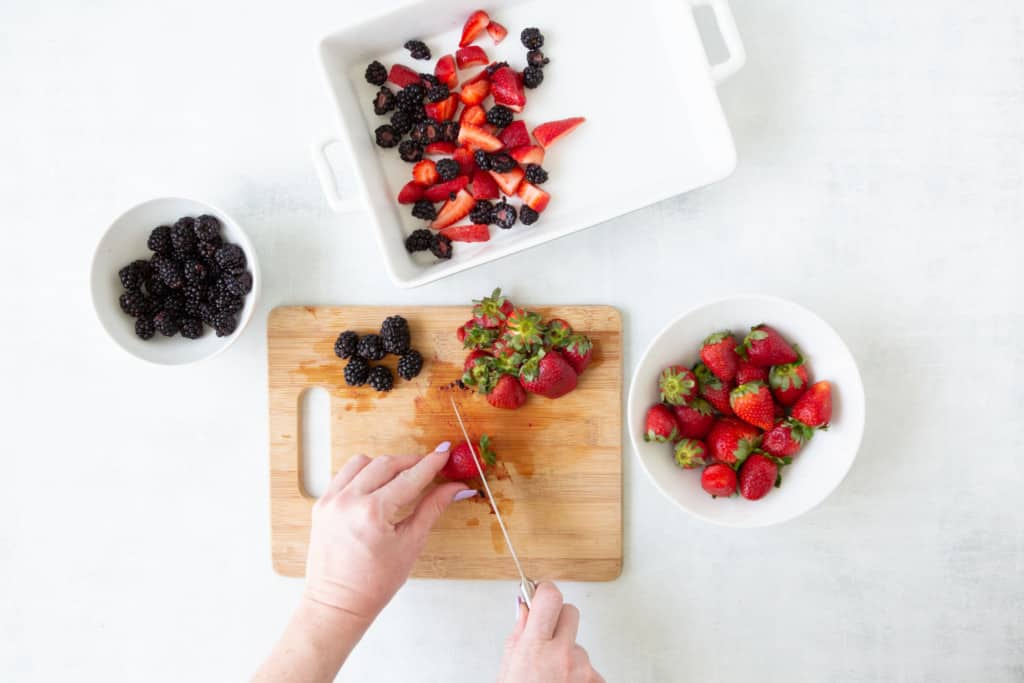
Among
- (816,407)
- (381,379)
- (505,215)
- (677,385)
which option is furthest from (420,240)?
(816,407)

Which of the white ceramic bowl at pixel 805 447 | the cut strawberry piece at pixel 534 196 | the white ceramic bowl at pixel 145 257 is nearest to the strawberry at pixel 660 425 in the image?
the white ceramic bowl at pixel 805 447

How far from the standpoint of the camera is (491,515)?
1356 mm

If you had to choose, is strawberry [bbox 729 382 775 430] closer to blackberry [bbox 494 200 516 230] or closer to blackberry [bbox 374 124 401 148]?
blackberry [bbox 494 200 516 230]

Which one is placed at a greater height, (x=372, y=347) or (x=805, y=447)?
(x=372, y=347)

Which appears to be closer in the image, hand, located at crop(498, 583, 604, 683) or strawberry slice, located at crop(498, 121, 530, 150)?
hand, located at crop(498, 583, 604, 683)

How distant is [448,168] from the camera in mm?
1287

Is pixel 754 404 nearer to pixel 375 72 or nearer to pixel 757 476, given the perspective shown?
pixel 757 476

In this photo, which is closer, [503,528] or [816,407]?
[816,407]

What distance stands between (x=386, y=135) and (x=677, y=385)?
0.66m

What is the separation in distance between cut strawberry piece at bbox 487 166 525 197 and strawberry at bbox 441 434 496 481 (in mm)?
441

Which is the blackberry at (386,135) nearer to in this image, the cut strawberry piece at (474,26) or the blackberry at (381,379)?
the cut strawberry piece at (474,26)

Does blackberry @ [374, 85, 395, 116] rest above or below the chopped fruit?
above

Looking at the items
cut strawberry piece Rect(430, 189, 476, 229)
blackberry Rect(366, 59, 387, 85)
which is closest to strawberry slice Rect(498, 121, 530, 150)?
cut strawberry piece Rect(430, 189, 476, 229)

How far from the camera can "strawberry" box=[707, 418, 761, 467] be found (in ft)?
4.01
